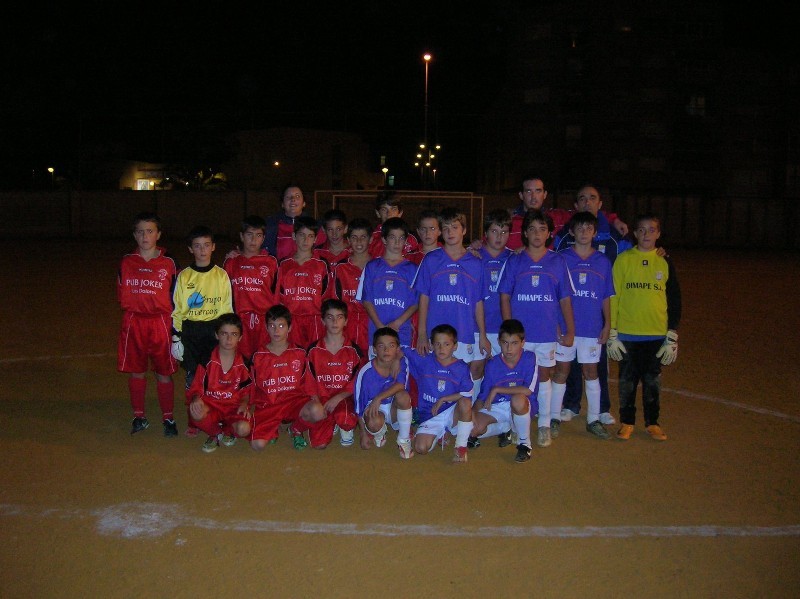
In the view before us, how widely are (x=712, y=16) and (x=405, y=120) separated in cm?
3231

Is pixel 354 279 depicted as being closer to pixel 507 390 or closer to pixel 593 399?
pixel 507 390

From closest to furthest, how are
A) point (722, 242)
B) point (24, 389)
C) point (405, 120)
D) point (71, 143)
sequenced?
point (24, 389) → point (722, 242) → point (71, 143) → point (405, 120)

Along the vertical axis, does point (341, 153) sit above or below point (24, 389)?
above

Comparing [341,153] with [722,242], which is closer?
[722,242]

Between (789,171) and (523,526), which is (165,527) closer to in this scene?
(523,526)

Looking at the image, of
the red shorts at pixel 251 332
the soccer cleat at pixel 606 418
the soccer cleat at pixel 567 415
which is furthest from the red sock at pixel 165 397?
the soccer cleat at pixel 606 418

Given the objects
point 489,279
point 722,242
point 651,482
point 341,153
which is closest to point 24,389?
point 489,279

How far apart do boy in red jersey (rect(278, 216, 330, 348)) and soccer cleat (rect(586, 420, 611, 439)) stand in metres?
2.56

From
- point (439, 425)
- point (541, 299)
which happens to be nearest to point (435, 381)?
point (439, 425)

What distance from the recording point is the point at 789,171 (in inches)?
1314

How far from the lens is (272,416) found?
5.71 metres

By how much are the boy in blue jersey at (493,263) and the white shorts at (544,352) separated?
14.6 inches

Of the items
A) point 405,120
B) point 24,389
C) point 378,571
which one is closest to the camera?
point 378,571

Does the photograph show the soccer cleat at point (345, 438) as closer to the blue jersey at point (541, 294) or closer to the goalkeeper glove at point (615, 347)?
the blue jersey at point (541, 294)
